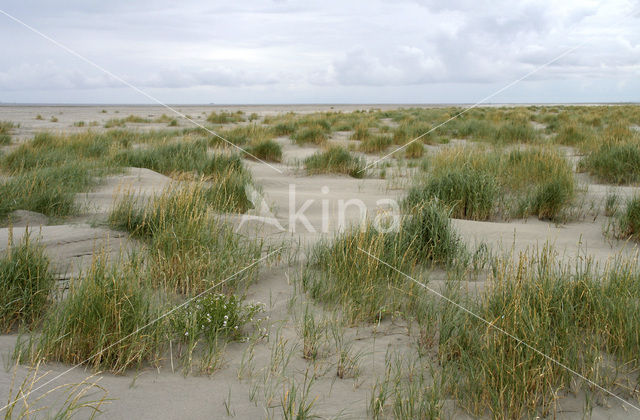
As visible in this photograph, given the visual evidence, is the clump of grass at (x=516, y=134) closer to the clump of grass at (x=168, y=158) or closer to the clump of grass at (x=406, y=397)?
the clump of grass at (x=168, y=158)

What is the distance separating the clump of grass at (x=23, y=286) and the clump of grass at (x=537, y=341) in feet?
7.48

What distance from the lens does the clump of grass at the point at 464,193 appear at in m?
5.39

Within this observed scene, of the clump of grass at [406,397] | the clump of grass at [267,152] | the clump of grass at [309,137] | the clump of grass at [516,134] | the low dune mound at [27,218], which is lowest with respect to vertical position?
the clump of grass at [406,397]

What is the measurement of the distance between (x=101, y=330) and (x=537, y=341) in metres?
2.07

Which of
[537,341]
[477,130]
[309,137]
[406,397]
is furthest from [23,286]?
[477,130]

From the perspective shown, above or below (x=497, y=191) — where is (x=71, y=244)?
below

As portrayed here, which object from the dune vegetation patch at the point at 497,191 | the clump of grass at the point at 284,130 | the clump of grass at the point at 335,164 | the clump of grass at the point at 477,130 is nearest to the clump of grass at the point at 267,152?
the clump of grass at the point at 335,164

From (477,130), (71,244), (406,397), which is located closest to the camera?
(406,397)

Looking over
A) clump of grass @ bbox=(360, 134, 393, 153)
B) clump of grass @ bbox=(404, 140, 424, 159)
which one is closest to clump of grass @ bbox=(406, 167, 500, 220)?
clump of grass @ bbox=(404, 140, 424, 159)

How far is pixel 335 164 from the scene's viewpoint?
8602 mm

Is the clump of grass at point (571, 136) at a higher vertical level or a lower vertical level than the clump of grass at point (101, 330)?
higher

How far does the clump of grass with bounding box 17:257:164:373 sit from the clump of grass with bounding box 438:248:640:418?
150cm

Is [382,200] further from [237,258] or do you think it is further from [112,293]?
[112,293]

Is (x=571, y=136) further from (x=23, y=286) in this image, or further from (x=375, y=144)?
(x=23, y=286)
